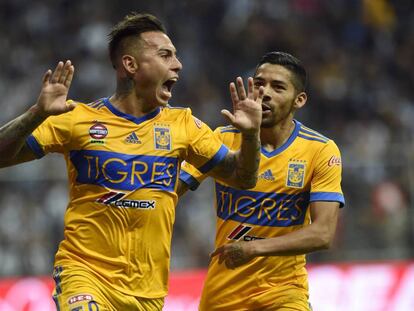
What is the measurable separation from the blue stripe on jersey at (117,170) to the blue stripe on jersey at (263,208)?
85cm

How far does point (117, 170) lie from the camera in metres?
6.65

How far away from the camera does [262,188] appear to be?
7430mm

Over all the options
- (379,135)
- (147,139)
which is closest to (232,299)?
(147,139)

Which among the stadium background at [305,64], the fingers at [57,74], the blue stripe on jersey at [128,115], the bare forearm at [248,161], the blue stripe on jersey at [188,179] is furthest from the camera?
the stadium background at [305,64]

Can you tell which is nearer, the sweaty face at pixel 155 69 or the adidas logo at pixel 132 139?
the adidas logo at pixel 132 139

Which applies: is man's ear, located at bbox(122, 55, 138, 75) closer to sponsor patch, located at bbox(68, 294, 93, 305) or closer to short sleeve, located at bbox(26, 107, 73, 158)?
short sleeve, located at bbox(26, 107, 73, 158)

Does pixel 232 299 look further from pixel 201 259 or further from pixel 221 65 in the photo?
pixel 221 65

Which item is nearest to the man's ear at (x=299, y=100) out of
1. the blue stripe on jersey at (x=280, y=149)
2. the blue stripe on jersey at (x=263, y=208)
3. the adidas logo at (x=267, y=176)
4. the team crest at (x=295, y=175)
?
the blue stripe on jersey at (x=280, y=149)

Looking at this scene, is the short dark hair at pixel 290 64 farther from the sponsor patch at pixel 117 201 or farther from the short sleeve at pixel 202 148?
the sponsor patch at pixel 117 201

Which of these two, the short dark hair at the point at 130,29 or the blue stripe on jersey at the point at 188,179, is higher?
the short dark hair at the point at 130,29

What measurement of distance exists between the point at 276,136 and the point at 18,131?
2.12m

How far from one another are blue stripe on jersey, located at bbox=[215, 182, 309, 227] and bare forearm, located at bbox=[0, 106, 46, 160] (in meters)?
1.69

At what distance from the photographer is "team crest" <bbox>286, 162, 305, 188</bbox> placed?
294 inches

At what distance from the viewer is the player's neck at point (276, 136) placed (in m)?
7.66
